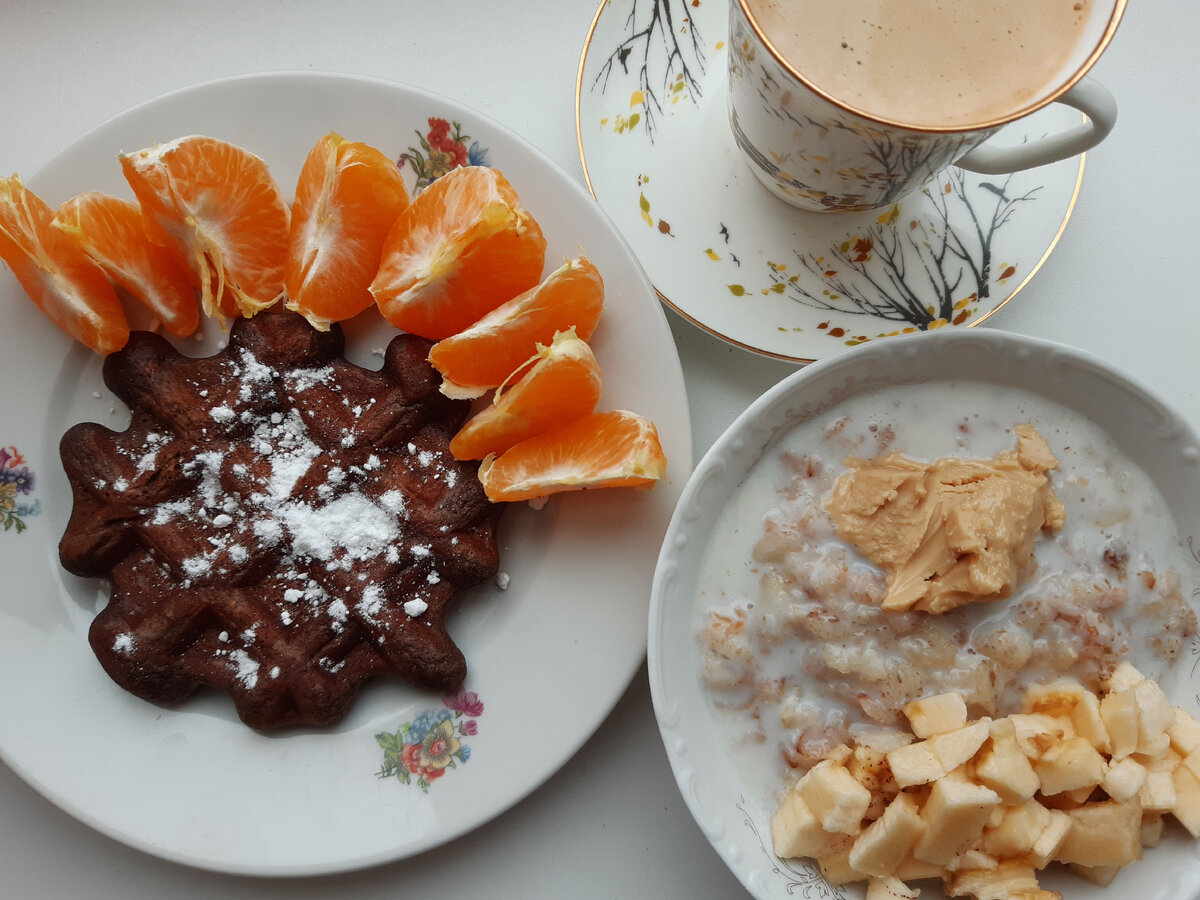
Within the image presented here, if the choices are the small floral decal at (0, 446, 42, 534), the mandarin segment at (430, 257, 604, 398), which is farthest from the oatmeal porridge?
the small floral decal at (0, 446, 42, 534)

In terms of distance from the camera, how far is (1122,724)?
115 cm

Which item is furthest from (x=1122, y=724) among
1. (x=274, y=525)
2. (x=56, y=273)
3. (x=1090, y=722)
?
(x=56, y=273)

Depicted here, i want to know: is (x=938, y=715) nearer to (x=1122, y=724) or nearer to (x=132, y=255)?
(x=1122, y=724)

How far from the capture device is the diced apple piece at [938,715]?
1.16 m

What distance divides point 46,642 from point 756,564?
110 centimetres

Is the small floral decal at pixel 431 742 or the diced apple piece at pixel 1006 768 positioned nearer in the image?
the diced apple piece at pixel 1006 768

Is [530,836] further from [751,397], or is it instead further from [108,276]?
[108,276]

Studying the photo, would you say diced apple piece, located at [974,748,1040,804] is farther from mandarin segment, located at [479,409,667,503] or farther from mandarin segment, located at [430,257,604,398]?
mandarin segment, located at [430,257,604,398]

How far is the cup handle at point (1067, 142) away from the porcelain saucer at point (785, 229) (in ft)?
0.80

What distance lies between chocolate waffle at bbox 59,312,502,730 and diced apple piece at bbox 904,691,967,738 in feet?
2.11

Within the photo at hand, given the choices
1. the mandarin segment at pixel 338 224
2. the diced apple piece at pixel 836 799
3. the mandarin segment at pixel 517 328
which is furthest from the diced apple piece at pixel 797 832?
the mandarin segment at pixel 338 224

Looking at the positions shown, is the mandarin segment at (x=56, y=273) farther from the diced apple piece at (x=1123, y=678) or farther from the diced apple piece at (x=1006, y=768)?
the diced apple piece at (x=1123, y=678)

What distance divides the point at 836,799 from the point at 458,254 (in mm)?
893

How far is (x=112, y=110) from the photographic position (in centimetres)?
152
